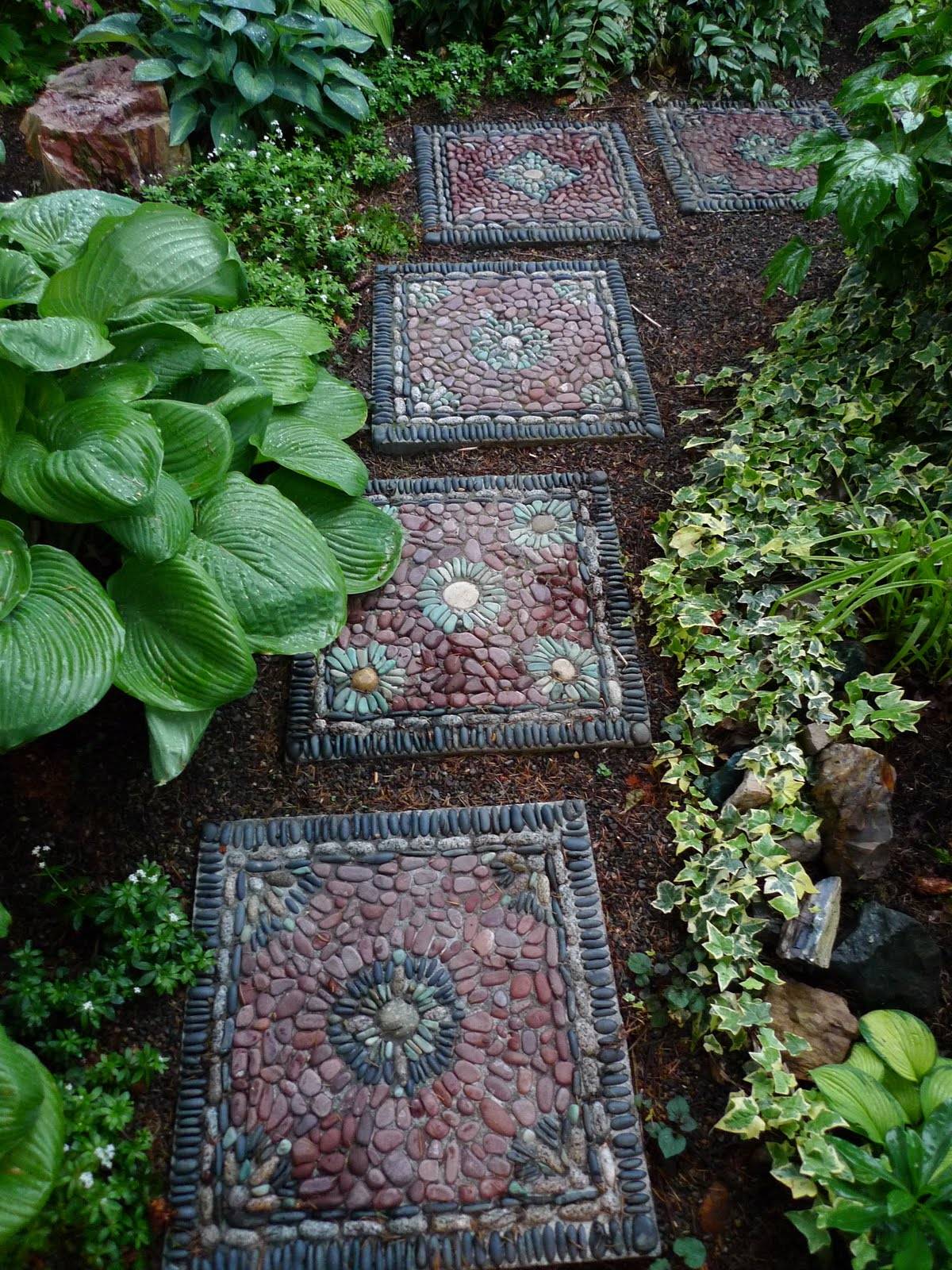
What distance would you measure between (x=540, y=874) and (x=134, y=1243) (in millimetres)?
1116

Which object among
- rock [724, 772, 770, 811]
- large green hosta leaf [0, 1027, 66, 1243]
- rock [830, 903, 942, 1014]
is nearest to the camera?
large green hosta leaf [0, 1027, 66, 1243]

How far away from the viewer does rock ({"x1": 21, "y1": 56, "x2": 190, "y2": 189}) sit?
12.1 ft

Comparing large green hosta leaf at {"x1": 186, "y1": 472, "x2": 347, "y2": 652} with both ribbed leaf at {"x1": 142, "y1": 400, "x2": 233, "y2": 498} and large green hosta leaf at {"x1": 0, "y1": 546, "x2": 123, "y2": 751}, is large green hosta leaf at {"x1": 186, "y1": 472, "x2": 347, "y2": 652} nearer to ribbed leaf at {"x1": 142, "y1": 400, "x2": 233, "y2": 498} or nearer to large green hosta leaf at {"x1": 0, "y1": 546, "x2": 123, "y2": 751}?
ribbed leaf at {"x1": 142, "y1": 400, "x2": 233, "y2": 498}

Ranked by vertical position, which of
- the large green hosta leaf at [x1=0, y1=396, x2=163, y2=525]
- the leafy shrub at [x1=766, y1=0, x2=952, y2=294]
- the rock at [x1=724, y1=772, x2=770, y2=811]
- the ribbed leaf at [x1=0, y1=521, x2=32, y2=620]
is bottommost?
the rock at [x1=724, y1=772, x2=770, y2=811]

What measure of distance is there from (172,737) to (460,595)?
1.01m

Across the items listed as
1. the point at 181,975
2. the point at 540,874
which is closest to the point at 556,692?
→ the point at 540,874

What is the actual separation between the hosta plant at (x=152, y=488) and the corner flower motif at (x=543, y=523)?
0.43 metres

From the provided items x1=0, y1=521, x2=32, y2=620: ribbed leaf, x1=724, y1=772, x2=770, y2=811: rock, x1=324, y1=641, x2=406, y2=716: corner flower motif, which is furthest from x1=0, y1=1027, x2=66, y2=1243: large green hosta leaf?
x1=724, y1=772, x2=770, y2=811: rock

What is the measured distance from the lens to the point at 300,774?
7.91 ft

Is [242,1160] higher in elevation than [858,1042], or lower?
lower

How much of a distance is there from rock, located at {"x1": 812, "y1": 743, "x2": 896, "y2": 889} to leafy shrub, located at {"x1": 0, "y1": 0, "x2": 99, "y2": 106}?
15.2 ft

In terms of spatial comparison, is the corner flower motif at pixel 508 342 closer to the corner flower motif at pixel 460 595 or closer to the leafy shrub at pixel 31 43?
the corner flower motif at pixel 460 595

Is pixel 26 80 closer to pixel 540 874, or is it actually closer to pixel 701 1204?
pixel 540 874

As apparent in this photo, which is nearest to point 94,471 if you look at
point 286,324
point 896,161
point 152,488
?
point 152,488
